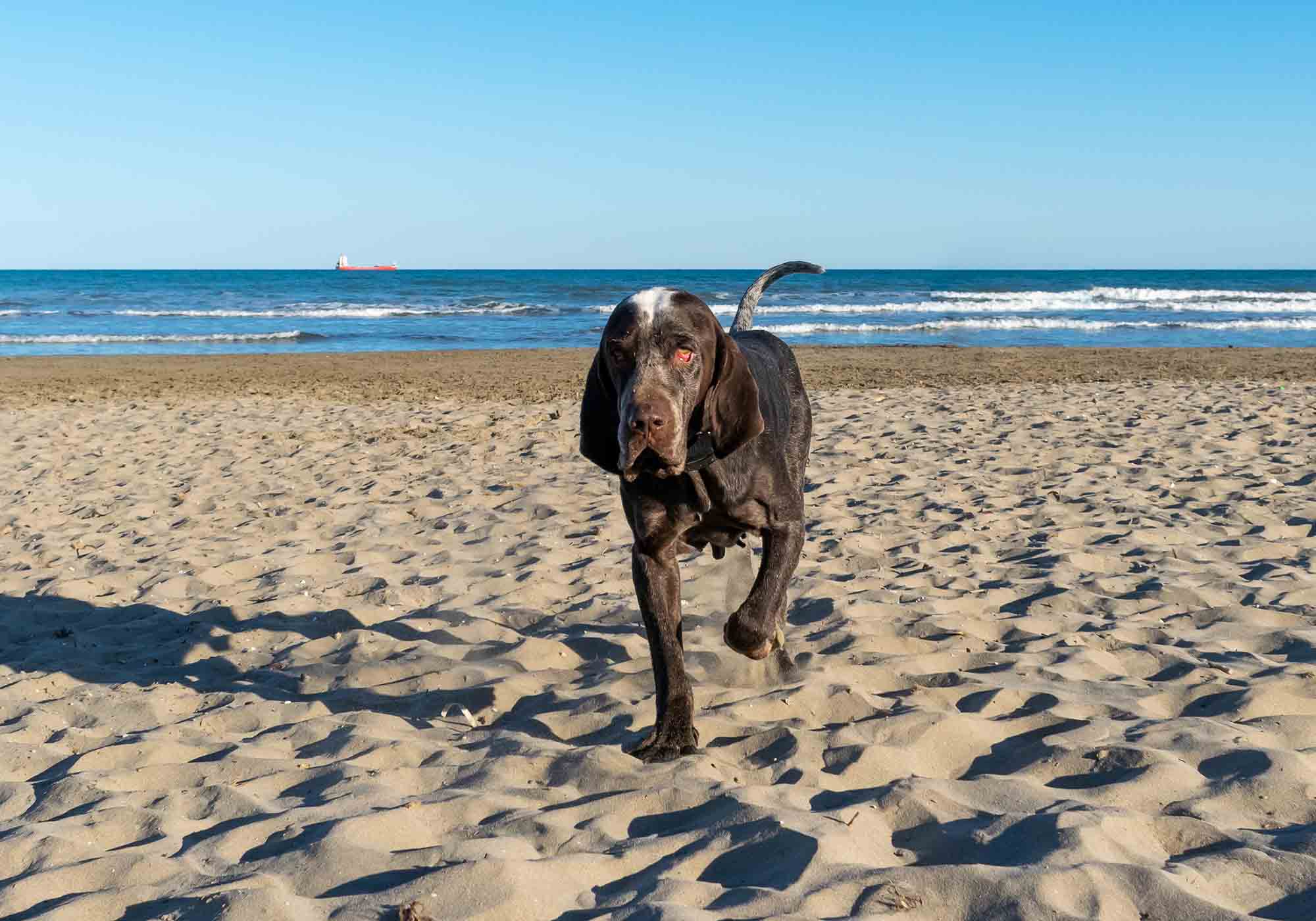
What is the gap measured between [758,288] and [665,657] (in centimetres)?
237

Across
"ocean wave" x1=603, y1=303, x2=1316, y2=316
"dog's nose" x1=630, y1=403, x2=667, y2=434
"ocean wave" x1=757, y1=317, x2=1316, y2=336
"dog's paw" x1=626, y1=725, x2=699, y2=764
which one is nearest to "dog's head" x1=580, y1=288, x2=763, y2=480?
"dog's nose" x1=630, y1=403, x2=667, y2=434

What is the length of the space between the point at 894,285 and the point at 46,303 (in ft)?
118

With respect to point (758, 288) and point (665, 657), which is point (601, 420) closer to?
point (665, 657)

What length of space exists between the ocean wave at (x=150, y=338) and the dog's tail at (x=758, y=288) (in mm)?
23156

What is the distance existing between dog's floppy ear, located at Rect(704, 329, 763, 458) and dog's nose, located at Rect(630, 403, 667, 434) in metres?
0.37

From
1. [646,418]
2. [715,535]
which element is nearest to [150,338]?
[715,535]

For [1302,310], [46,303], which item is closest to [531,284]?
[46,303]

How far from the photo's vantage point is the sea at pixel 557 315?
86.8 feet

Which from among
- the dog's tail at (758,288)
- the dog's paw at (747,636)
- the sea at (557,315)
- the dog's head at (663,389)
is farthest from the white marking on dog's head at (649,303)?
the sea at (557,315)

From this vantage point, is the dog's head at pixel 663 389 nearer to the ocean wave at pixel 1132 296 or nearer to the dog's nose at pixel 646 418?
the dog's nose at pixel 646 418

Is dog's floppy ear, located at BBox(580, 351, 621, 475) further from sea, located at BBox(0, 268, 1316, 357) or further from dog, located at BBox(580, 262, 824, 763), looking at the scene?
sea, located at BBox(0, 268, 1316, 357)

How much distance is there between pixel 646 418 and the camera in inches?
138

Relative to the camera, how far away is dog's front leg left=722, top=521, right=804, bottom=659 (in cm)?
403

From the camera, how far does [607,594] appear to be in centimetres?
586
